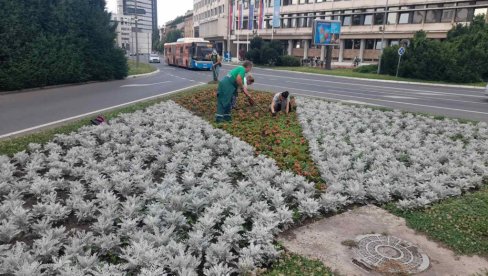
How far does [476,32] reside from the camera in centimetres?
3192

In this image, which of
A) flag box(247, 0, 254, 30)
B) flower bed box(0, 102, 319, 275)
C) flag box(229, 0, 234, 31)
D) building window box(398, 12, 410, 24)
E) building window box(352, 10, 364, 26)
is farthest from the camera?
flag box(229, 0, 234, 31)

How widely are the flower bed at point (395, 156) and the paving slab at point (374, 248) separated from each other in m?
0.49

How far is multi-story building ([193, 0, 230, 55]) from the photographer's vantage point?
78.5 meters

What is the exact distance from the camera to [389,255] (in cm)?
380

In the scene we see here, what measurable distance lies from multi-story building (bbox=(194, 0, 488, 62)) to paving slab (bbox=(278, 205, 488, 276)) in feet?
137

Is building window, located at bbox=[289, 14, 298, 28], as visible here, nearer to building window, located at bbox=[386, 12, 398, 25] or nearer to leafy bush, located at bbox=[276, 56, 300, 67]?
leafy bush, located at bbox=[276, 56, 300, 67]

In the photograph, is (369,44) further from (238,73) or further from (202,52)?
(238,73)

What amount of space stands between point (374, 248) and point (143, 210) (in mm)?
2998

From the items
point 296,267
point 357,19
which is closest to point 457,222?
point 296,267

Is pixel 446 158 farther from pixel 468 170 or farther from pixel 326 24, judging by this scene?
pixel 326 24

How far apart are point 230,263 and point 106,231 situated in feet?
5.12

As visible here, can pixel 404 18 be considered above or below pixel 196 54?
above

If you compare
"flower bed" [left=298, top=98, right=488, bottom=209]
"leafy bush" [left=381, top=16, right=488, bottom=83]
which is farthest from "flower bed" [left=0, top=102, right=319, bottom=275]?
"leafy bush" [left=381, top=16, right=488, bottom=83]

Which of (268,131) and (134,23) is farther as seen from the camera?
(134,23)
